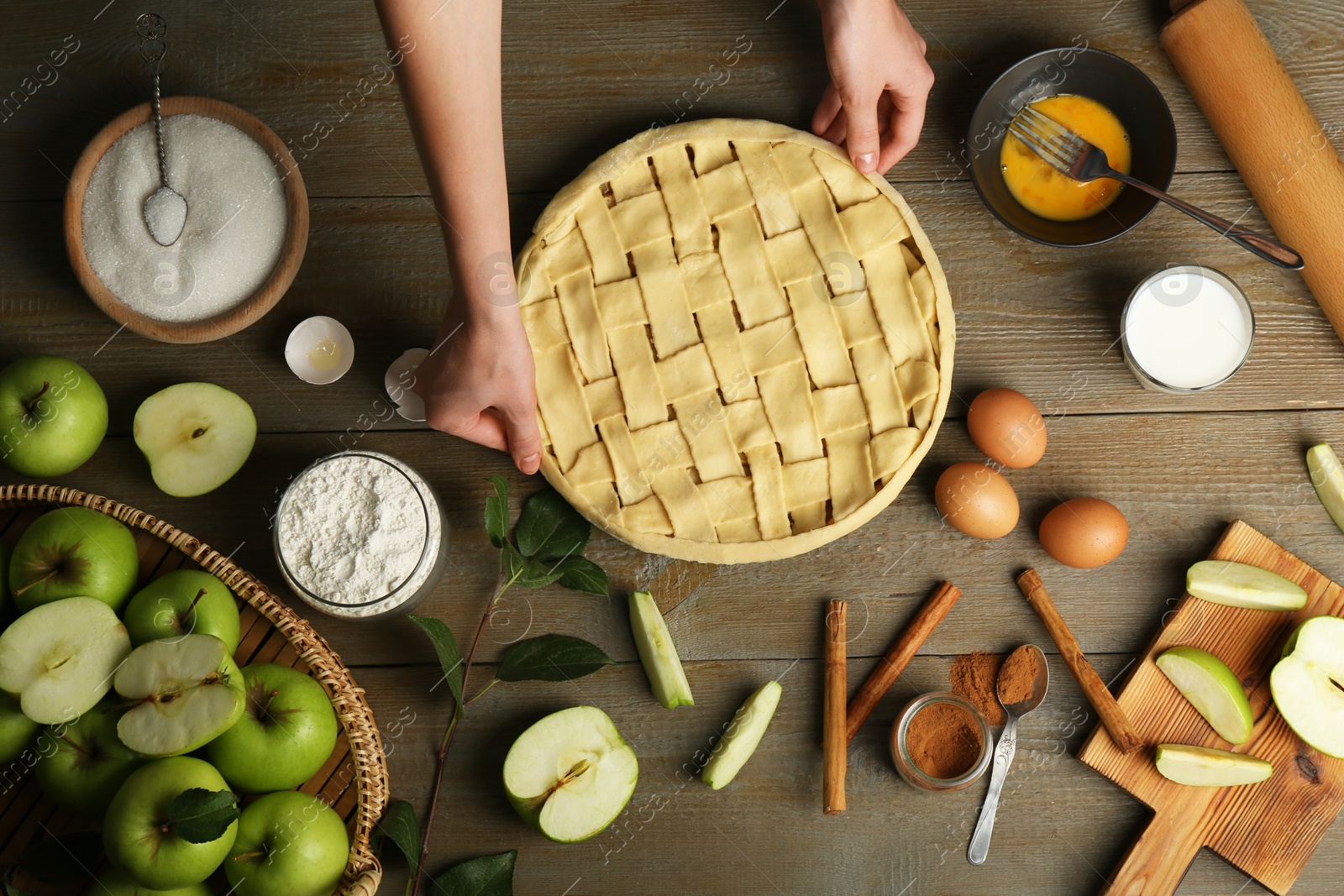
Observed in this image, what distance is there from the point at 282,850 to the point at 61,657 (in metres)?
0.25

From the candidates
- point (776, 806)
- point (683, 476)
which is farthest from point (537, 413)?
point (776, 806)

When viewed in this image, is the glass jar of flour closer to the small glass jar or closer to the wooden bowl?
the wooden bowl

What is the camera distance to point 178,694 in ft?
2.40

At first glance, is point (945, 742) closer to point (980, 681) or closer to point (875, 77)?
point (980, 681)

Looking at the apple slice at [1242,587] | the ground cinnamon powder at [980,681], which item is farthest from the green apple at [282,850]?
the apple slice at [1242,587]

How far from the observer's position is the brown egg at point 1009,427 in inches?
35.5

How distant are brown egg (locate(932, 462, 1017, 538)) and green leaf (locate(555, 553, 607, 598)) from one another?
0.37m

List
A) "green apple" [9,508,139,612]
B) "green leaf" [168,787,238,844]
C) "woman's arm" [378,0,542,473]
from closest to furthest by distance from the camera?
1. "woman's arm" [378,0,542,473]
2. "green leaf" [168,787,238,844]
3. "green apple" [9,508,139,612]

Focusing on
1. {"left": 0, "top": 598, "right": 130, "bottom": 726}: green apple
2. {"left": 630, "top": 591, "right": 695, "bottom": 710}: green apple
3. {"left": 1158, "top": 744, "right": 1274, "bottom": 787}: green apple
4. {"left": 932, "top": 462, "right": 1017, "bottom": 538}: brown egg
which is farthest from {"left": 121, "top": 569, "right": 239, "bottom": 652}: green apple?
{"left": 1158, "top": 744, "right": 1274, "bottom": 787}: green apple

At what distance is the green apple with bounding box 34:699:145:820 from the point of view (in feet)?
2.48

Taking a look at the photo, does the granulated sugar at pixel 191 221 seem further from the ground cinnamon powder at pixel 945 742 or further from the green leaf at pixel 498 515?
the ground cinnamon powder at pixel 945 742

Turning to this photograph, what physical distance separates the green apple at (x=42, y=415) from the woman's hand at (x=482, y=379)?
365 millimetres

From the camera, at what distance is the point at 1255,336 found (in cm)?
97

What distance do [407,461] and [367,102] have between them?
40cm
